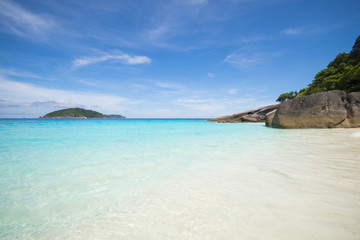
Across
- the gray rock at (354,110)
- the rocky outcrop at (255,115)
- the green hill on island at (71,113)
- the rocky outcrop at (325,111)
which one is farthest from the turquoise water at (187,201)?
the green hill on island at (71,113)

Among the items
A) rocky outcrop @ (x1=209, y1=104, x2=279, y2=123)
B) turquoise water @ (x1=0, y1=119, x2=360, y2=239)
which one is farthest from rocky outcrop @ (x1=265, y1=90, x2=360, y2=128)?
rocky outcrop @ (x1=209, y1=104, x2=279, y2=123)

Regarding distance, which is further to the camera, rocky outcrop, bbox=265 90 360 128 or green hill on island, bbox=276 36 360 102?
green hill on island, bbox=276 36 360 102

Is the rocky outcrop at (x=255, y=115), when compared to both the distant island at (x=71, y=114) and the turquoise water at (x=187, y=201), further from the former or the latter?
the distant island at (x=71, y=114)

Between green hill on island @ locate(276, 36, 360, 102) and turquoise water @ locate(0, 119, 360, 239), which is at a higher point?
green hill on island @ locate(276, 36, 360, 102)

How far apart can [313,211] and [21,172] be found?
203 inches

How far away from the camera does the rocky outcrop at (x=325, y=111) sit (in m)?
10.6

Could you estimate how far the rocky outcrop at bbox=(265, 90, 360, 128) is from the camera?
10605mm

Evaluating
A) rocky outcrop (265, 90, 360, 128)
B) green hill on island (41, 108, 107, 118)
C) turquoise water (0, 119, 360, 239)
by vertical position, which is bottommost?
turquoise water (0, 119, 360, 239)

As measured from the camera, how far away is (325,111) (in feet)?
36.3

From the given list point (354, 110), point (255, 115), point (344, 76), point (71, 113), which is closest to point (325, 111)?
point (354, 110)

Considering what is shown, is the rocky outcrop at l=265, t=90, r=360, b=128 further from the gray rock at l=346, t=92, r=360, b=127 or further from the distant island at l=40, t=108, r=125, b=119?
the distant island at l=40, t=108, r=125, b=119

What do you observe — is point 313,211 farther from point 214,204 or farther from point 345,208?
point 214,204

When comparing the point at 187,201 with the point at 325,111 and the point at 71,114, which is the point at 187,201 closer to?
the point at 325,111

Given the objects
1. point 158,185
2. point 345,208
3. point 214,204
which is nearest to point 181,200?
point 214,204
